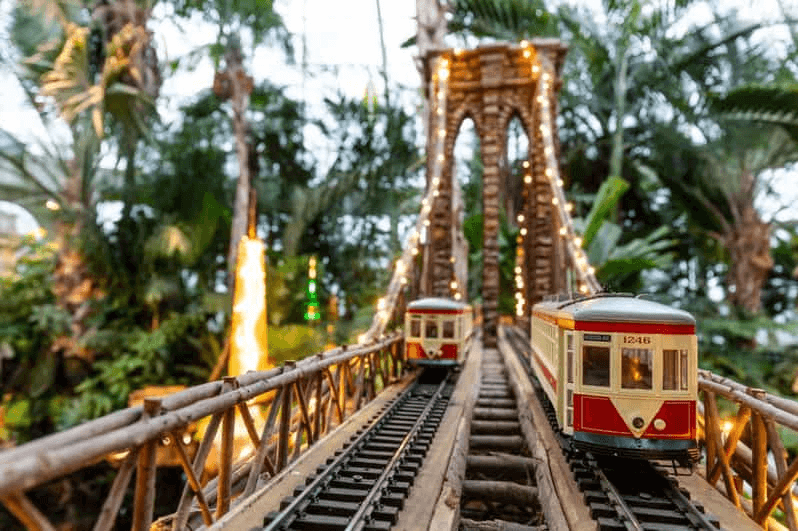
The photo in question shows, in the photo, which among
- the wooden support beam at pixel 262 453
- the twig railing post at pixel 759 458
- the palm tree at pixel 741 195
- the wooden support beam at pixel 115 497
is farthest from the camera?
the palm tree at pixel 741 195

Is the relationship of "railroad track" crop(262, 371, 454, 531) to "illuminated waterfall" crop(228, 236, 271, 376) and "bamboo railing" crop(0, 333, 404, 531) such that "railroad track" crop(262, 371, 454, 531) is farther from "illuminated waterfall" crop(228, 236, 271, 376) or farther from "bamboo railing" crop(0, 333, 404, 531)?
"illuminated waterfall" crop(228, 236, 271, 376)

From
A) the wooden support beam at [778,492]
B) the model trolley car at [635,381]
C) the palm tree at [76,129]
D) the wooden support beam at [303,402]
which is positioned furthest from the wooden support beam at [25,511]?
the palm tree at [76,129]

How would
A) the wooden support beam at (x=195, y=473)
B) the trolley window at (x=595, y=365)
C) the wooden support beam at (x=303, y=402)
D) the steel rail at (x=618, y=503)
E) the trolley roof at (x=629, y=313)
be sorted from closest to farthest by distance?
the wooden support beam at (x=195, y=473) → the steel rail at (x=618, y=503) → the trolley roof at (x=629, y=313) → the trolley window at (x=595, y=365) → the wooden support beam at (x=303, y=402)

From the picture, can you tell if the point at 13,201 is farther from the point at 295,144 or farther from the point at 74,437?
the point at 74,437

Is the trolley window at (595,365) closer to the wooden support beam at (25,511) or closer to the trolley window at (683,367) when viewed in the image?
the trolley window at (683,367)

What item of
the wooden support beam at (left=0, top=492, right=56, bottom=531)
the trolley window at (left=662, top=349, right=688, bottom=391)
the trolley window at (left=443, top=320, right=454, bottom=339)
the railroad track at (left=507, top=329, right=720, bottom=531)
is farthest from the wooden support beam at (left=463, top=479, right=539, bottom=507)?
the trolley window at (left=443, top=320, right=454, bottom=339)

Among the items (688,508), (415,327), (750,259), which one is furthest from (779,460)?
(750,259)

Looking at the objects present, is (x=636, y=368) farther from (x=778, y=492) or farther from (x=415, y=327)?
(x=415, y=327)

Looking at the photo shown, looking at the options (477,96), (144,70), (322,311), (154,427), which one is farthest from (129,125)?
(154,427)
